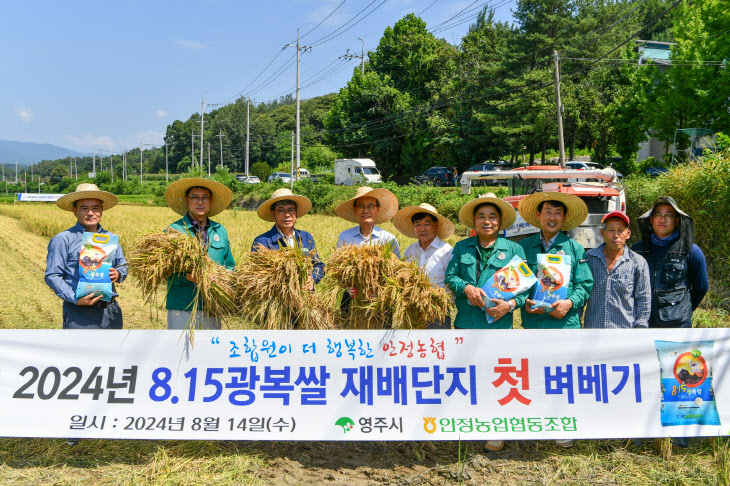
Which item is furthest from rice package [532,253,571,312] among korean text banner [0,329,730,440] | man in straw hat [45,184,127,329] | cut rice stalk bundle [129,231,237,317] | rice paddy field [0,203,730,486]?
man in straw hat [45,184,127,329]

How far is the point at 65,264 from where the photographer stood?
135 inches

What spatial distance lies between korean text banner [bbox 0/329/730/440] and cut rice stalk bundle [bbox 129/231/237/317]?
248mm

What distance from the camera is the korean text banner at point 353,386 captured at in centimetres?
317

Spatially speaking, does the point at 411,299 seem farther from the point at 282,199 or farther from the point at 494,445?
the point at 282,199

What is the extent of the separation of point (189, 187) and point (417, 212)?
1661mm

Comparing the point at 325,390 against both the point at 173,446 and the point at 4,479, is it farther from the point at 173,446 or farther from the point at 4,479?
the point at 4,479

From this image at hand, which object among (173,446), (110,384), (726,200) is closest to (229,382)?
(173,446)

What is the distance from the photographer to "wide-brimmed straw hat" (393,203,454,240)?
3789mm

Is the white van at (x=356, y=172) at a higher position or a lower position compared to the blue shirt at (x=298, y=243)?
higher

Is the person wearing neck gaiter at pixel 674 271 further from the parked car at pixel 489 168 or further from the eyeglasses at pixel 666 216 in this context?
the parked car at pixel 489 168

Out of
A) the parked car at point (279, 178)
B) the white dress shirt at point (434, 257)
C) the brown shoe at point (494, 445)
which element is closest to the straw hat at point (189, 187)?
the white dress shirt at point (434, 257)

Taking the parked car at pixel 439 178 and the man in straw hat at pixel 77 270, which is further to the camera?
the parked car at pixel 439 178

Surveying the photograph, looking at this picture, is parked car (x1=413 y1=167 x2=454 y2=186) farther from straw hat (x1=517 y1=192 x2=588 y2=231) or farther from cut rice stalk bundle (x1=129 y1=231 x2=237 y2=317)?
cut rice stalk bundle (x1=129 y1=231 x2=237 y2=317)

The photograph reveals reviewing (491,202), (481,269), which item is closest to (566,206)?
(491,202)
